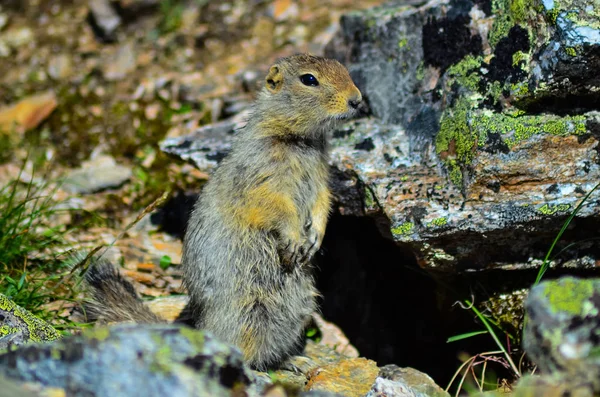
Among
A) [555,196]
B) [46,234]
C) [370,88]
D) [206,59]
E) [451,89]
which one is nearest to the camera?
[555,196]

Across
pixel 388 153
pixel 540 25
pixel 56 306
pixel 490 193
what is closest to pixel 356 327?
pixel 388 153

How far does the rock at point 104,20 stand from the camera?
9797 mm

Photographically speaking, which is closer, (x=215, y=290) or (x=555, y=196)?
(x=555, y=196)

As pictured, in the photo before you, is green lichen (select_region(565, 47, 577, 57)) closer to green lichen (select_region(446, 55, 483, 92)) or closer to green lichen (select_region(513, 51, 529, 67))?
green lichen (select_region(513, 51, 529, 67))

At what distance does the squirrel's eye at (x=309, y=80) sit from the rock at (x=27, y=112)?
4.53 meters

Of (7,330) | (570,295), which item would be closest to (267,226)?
(7,330)

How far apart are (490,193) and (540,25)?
1.36 m

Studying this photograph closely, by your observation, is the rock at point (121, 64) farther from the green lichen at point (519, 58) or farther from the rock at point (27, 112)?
the green lichen at point (519, 58)

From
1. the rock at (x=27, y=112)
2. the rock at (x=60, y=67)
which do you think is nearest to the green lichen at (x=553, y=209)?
the rock at (x=27, y=112)

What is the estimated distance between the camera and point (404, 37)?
21.8ft

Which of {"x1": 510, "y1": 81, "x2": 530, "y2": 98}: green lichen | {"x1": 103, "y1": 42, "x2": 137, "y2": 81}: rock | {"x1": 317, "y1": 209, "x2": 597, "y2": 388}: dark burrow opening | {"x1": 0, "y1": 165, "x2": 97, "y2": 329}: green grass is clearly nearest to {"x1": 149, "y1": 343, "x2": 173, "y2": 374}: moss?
{"x1": 0, "y1": 165, "x2": 97, "y2": 329}: green grass

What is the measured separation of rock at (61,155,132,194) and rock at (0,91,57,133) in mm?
1035

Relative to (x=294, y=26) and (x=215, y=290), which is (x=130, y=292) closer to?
(x=215, y=290)

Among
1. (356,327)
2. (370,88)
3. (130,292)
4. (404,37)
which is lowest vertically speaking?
(356,327)
